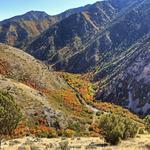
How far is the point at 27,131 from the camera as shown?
207 feet

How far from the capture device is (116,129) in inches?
1845

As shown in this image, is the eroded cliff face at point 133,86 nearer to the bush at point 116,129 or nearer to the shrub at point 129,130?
the shrub at point 129,130

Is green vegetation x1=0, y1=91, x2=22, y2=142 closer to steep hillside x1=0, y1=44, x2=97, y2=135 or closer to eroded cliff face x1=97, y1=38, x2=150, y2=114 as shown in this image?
Answer: steep hillside x1=0, y1=44, x2=97, y2=135

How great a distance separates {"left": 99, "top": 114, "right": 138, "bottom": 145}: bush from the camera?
153ft

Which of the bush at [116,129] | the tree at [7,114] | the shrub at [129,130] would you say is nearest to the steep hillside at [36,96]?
the bush at [116,129]

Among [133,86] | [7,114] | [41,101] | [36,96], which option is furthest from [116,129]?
[133,86]

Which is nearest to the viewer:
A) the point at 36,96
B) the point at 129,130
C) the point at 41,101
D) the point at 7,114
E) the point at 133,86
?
the point at 7,114

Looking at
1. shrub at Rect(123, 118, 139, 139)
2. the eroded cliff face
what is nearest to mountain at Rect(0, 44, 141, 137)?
the eroded cliff face

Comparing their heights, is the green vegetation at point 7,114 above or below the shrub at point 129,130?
above

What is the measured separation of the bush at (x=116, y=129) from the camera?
1832 inches

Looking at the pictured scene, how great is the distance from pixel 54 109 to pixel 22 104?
24.3ft

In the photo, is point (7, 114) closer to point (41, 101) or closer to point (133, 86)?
point (41, 101)

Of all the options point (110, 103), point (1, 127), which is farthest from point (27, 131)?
point (110, 103)

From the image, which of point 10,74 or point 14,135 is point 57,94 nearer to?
point 10,74
